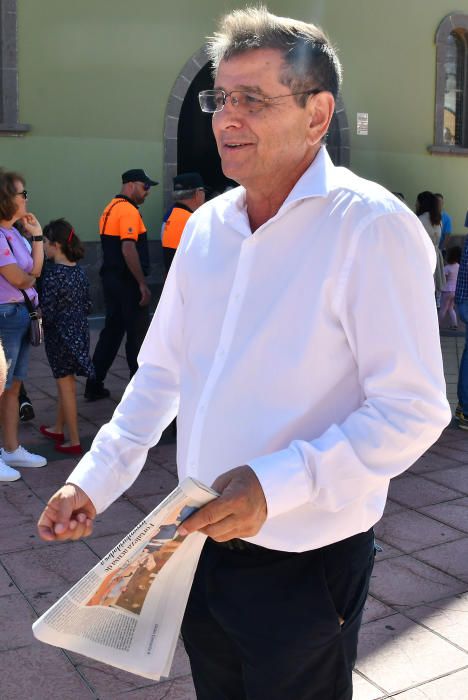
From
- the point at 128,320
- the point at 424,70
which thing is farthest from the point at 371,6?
the point at 128,320

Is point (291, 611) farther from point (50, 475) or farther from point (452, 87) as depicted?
point (452, 87)

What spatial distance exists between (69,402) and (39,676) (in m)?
2.76

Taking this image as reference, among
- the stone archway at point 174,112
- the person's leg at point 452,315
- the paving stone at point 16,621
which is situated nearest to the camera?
the paving stone at point 16,621

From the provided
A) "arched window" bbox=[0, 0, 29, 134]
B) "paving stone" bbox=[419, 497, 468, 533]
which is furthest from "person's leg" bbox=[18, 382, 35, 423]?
"arched window" bbox=[0, 0, 29, 134]

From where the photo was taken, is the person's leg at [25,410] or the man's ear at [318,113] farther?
the person's leg at [25,410]

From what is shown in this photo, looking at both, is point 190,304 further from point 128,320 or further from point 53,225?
point 128,320

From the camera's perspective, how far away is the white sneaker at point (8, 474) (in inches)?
207

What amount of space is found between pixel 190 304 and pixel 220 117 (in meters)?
0.42

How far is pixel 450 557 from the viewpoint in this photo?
167 inches

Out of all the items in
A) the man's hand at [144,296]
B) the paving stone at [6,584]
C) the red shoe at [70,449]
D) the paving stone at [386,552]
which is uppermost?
the man's hand at [144,296]

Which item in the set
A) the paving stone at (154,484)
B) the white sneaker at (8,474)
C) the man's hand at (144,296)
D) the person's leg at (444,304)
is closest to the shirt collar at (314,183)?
the paving stone at (154,484)

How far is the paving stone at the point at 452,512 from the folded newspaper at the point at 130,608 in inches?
123

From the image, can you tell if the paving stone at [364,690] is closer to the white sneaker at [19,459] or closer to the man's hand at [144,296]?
the white sneaker at [19,459]

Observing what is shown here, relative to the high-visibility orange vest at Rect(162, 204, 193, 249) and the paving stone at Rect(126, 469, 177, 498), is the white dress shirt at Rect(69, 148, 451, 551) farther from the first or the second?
the high-visibility orange vest at Rect(162, 204, 193, 249)
